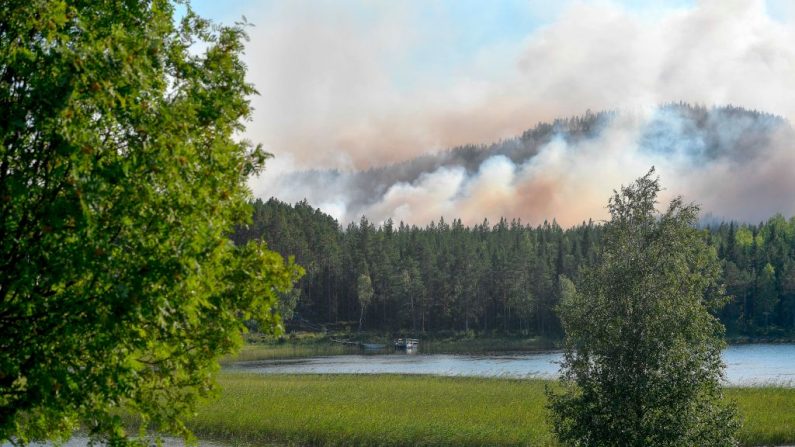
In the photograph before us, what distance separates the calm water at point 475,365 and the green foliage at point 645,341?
45730 mm

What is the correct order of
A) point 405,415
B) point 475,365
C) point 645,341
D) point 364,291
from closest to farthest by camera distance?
point 645,341, point 405,415, point 475,365, point 364,291

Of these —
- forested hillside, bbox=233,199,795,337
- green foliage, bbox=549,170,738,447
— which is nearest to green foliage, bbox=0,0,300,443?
green foliage, bbox=549,170,738,447

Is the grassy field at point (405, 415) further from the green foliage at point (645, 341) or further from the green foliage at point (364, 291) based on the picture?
the green foliage at point (364, 291)

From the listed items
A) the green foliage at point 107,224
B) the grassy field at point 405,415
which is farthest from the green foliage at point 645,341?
the green foliage at point 107,224

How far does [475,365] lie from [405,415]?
4902 centimetres

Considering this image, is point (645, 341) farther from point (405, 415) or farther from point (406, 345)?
point (406, 345)

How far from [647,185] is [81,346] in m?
20.2

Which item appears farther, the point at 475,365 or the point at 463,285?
the point at 463,285

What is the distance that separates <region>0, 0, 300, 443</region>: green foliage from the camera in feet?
36.6

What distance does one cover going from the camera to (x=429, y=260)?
185875mm

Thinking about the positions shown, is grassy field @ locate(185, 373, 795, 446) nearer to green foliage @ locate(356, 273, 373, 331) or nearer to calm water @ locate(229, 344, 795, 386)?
calm water @ locate(229, 344, 795, 386)

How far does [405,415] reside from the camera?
1686 inches

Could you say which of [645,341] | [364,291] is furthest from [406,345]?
[645,341]

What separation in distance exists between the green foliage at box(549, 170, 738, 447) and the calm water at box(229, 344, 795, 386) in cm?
4573
